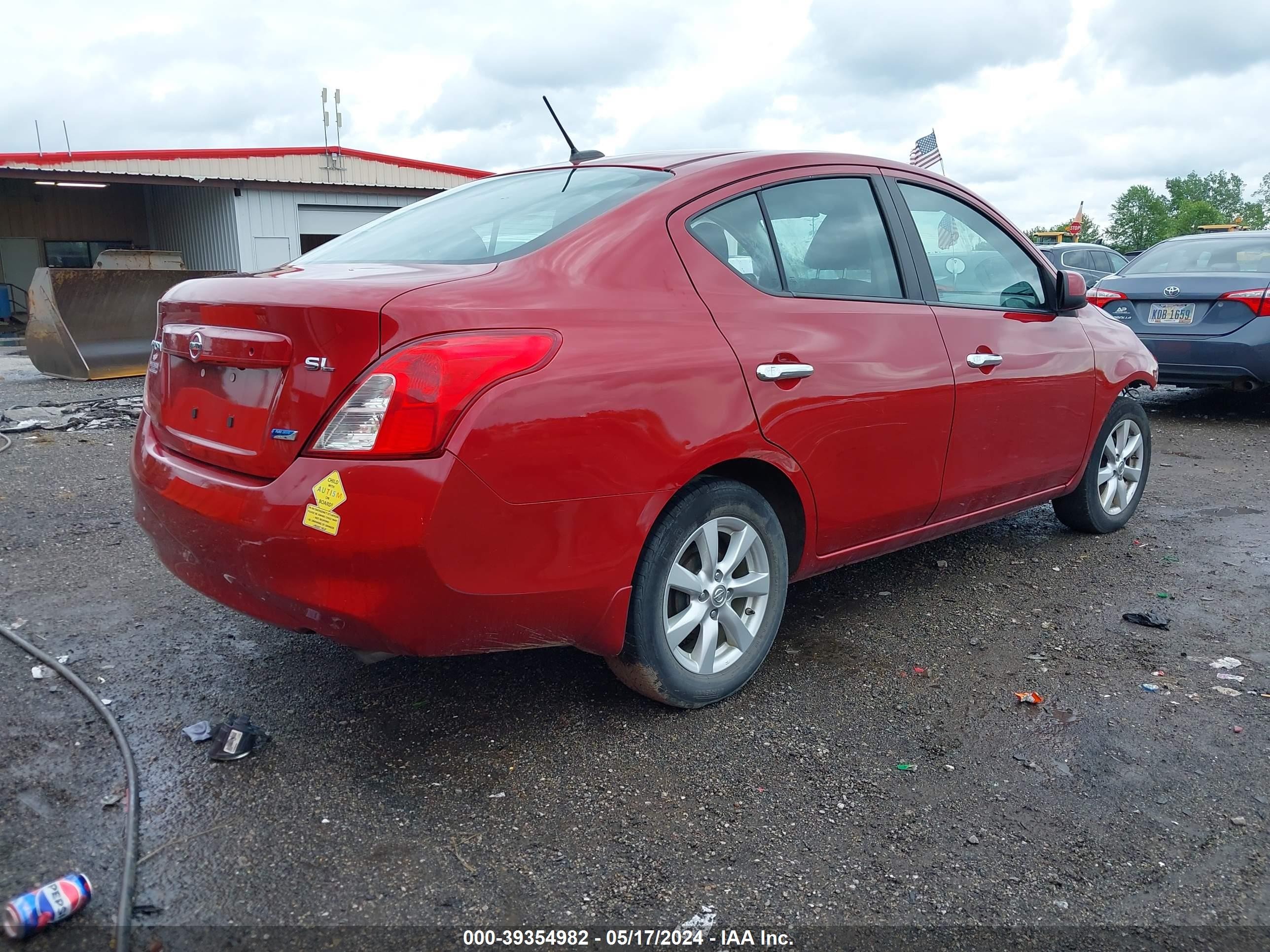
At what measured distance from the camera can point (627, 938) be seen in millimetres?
2084

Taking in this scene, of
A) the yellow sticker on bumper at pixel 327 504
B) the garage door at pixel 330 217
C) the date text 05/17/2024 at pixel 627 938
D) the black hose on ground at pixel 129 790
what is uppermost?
the garage door at pixel 330 217

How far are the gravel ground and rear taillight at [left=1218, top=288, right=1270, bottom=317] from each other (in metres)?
4.48

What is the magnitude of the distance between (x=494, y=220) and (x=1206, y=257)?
7.77 meters

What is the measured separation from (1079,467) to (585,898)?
3.40 meters

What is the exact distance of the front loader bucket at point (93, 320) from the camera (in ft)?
38.1

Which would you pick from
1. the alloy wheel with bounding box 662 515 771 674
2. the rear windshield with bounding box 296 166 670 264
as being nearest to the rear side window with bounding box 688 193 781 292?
the rear windshield with bounding box 296 166 670 264

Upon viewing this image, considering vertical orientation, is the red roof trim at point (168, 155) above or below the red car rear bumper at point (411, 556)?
above

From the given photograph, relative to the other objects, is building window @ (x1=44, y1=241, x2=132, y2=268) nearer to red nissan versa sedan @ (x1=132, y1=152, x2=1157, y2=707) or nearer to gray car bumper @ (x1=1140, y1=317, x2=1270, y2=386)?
gray car bumper @ (x1=1140, y1=317, x2=1270, y2=386)

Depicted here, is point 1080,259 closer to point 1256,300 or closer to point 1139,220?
point 1256,300

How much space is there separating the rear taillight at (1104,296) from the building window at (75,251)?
23330 mm

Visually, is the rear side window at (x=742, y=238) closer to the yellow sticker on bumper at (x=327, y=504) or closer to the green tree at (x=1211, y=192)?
the yellow sticker on bumper at (x=327, y=504)

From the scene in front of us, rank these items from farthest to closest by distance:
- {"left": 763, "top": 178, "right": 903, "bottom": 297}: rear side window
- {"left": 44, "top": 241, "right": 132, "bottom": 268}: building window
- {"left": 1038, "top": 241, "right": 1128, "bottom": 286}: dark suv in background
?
{"left": 44, "top": 241, "right": 132, "bottom": 268}: building window
{"left": 1038, "top": 241, "right": 1128, "bottom": 286}: dark suv in background
{"left": 763, "top": 178, "right": 903, "bottom": 297}: rear side window

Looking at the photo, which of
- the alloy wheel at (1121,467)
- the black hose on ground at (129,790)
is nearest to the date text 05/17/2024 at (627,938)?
the black hose on ground at (129,790)

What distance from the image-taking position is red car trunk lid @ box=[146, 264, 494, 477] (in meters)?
2.39
